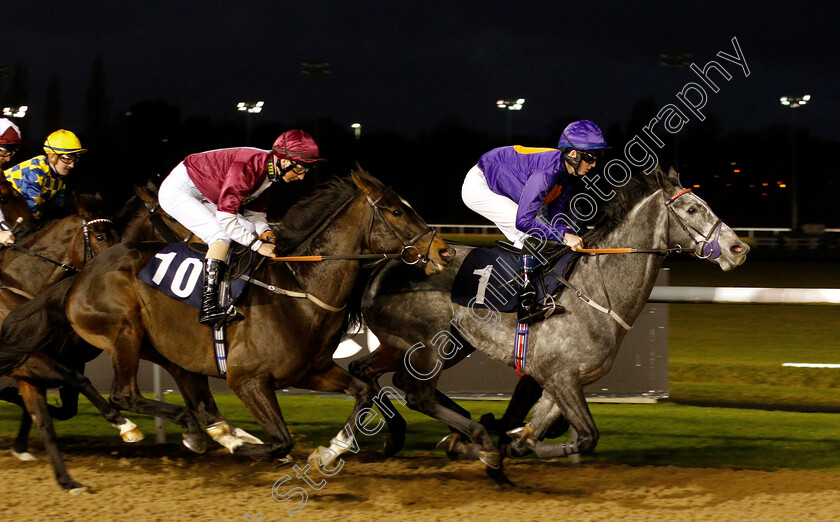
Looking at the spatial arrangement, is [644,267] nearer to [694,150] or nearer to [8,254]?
[8,254]

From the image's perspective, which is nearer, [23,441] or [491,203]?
[23,441]

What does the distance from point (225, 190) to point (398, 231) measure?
2.68ft

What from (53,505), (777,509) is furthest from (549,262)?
(53,505)

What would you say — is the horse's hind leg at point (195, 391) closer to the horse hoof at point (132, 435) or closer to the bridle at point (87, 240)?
the horse hoof at point (132, 435)

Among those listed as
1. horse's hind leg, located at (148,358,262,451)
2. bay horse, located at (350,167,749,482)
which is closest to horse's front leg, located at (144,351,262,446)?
horse's hind leg, located at (148,358,262,451)

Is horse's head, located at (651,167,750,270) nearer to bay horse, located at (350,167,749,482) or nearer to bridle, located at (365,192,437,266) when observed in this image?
bay horse, located at (350,167,749,482)

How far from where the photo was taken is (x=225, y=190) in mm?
4125

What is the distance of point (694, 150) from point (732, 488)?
43.7 m

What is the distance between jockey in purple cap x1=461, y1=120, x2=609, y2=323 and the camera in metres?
4.29

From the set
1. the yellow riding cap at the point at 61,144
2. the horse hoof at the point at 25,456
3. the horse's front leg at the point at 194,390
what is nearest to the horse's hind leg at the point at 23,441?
the horse hoof at the point at 25,456

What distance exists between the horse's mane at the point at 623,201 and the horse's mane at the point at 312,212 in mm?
1218

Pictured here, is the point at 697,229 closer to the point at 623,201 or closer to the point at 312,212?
the point at 623,201

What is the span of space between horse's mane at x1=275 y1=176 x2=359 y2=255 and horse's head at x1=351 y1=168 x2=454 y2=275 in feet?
0.58

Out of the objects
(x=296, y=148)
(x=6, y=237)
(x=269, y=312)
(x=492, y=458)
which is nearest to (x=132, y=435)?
(x=269, y=312)
